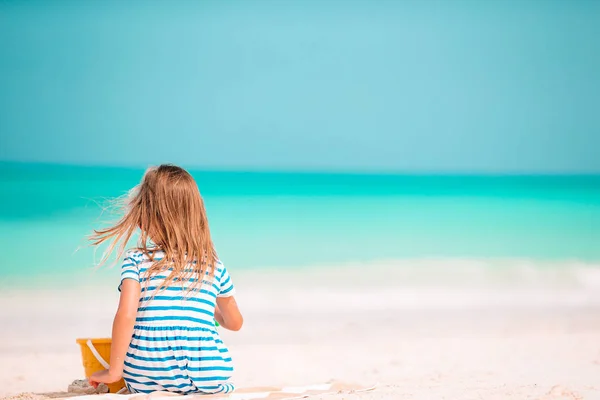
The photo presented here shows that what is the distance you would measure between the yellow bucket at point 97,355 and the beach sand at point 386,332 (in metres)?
0.48

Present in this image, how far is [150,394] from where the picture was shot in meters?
1.63

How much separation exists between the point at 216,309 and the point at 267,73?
11.0m

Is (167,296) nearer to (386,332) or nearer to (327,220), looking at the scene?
(386,332)

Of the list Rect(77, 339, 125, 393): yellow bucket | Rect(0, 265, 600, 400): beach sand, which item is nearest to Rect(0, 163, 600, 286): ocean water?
Rect(0, 265, 600, 400): beach sand

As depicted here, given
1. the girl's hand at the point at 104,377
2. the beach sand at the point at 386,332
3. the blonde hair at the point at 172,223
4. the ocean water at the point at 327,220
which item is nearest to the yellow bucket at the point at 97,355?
the girl's hand at the point at 104,377

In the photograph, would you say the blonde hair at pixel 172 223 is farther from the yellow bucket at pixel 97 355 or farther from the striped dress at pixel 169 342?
the yellow bucket at pixel 97 355

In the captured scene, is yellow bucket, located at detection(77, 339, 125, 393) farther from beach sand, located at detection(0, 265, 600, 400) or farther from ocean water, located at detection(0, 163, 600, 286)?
ocean water, located at detection(0, 163, 600, 286)

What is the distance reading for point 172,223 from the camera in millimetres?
1685

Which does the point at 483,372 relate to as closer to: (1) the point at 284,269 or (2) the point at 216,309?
(2) the point at 216,309

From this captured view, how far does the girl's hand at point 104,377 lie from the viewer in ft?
5.30

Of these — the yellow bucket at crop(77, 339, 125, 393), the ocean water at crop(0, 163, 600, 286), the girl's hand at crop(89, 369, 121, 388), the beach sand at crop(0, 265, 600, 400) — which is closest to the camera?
the girl's hand at crop(89, 369, 121, 388)

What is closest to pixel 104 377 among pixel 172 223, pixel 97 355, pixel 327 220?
pixel 97 355

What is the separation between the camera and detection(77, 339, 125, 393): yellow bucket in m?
1.73

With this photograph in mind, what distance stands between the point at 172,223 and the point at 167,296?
150 millimetres
